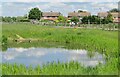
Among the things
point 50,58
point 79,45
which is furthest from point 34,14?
point 50,58

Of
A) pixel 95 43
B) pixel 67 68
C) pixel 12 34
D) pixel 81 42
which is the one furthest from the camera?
pixel 12 34

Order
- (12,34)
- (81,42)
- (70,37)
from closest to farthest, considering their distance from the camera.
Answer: (81,42) < (70,37) < (12,34)

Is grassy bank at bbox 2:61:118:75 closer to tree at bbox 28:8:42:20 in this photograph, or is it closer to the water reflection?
the water reflection

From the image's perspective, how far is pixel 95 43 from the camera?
116 feet

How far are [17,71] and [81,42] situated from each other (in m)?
25.0

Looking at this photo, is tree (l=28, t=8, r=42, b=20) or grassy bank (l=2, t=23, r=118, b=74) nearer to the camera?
grassy bank (l=2, t=23, r=118, b=74)

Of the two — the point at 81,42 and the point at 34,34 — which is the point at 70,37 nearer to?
the point at 81,42

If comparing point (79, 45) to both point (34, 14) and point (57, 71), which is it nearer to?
point (57, 71)

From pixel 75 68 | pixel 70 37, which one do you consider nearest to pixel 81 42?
pixel 70 37

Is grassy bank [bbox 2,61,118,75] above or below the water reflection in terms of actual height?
above

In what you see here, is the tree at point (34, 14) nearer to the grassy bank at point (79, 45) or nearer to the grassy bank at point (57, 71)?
the grassy bank at point (79, 45)

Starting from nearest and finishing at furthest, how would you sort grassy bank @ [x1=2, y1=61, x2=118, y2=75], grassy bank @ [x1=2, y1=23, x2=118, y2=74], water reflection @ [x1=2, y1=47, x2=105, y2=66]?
grassy bank @ [x1=2, y1=61, x2=118, y2=75] → grassy bank @ [x1=2, y1=23, x2=118, y2=74] → water reflection @ [x1=2, y1=47, x2=105, y2=66]

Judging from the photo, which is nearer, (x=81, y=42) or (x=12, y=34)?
(x=81, y=42)

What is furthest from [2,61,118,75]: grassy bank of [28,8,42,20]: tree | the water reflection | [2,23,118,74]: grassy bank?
[28,8,42,20]: tree
